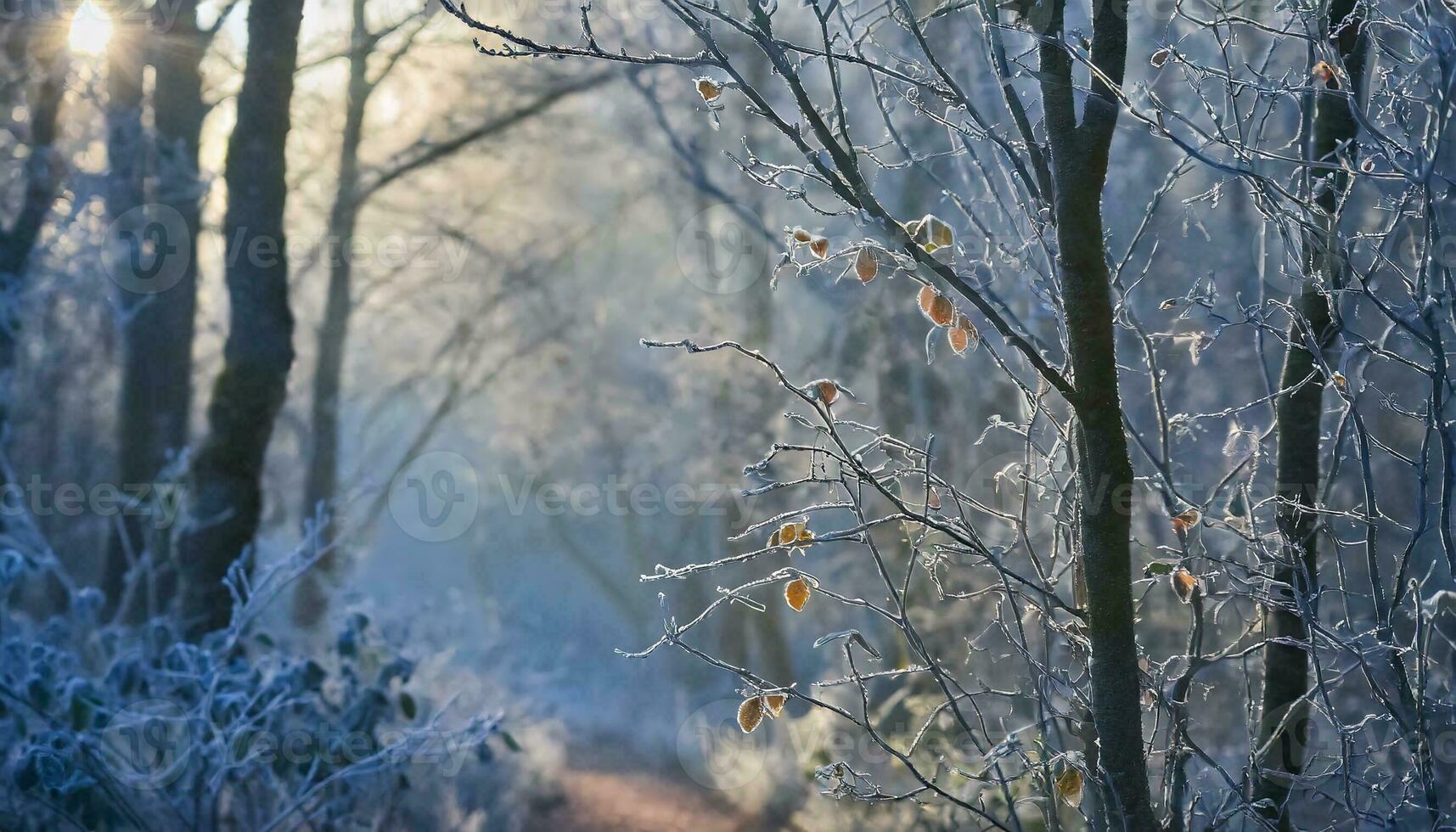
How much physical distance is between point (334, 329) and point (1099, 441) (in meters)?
11.5

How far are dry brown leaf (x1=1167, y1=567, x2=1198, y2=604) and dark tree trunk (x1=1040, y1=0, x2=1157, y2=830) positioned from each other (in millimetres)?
172

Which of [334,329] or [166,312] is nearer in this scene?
[166,312]

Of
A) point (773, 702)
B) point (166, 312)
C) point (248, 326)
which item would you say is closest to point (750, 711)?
point (773, 702)

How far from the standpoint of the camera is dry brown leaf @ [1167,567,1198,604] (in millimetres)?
2379

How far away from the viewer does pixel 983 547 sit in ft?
7.67

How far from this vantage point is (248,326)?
5629 millimetres

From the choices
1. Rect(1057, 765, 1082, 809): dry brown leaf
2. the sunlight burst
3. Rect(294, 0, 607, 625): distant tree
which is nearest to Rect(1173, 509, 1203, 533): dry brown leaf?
Rect(1057, 765, 1082, 809): dry brown leaf

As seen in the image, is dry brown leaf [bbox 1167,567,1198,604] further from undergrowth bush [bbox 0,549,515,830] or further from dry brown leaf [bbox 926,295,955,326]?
undergrowth bush [bbox 0,549,515,830]

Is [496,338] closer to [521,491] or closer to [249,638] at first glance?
[521,491]

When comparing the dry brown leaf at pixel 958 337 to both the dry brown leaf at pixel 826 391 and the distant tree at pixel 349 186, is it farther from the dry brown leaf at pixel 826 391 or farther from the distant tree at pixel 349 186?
the distant tree at pixel 349 186

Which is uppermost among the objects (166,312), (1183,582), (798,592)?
(166,312)

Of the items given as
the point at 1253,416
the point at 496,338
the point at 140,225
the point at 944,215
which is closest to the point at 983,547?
the point at 1253,416

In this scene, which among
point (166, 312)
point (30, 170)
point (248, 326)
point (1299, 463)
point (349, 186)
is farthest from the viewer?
point (349, 186)

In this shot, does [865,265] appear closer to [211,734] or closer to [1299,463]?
[1299,463]
